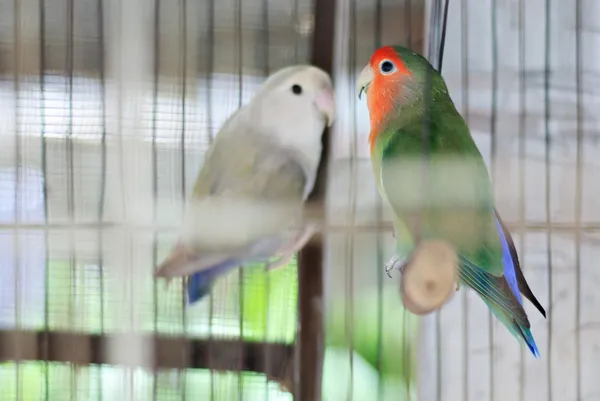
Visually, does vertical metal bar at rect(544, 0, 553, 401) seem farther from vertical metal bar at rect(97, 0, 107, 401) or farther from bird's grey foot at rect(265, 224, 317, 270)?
vertical metal bar at rect(97, 0, 107, 401)

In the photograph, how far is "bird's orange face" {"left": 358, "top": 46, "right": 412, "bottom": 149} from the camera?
0.56 metres

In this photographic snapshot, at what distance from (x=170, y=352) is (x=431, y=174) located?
0.33m

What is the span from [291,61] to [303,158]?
0.33 feet

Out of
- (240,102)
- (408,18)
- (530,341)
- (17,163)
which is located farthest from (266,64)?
(530,341)

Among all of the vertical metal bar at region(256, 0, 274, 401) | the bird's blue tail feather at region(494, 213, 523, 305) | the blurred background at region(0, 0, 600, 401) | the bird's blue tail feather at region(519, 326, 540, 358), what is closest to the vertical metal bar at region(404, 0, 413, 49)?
the blurred background at region(0, 0, 600, 401)

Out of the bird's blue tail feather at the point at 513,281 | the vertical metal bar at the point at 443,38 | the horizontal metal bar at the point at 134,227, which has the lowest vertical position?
the bird's blue tail feather at the point at 513,281

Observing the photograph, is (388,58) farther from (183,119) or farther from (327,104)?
(183,119)

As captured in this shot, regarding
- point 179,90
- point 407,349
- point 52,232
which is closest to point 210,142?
point 179,90

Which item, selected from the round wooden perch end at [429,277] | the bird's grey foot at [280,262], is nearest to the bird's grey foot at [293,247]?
the bird's grey foot at [280,262]

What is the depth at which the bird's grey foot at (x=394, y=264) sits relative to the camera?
1.83 ft

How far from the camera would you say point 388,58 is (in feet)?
1.83

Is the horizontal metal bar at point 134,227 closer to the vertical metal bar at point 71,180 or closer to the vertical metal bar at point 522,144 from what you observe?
the vertical metal bar at point 71,180

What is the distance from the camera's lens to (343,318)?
560 millimetres

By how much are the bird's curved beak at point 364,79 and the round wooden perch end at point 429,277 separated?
17 centimetres
